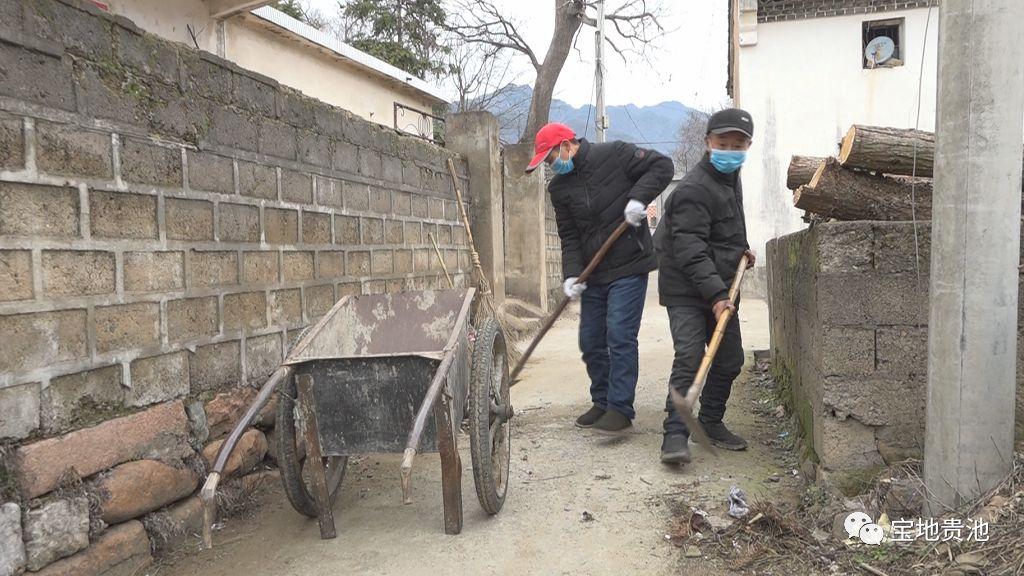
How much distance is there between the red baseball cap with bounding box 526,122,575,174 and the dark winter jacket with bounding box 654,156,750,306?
2.61 feet

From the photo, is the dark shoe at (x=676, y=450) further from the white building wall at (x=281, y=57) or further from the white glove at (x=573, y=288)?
the white building wall at (x=281, y=57)

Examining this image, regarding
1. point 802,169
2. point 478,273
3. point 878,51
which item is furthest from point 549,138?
point 878,51

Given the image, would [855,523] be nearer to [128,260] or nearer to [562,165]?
[562,165]

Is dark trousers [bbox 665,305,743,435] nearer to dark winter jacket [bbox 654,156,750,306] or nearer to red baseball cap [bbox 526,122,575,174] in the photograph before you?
dark winter jacket [bbox 654,156,750,306]

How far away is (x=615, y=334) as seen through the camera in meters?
4.05

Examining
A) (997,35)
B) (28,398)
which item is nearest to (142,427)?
(28,398)

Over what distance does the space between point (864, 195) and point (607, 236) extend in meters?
1.47

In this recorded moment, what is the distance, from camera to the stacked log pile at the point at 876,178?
10.1 feet

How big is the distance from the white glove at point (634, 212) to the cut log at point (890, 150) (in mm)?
1122

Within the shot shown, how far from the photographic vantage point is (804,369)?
3.69 m

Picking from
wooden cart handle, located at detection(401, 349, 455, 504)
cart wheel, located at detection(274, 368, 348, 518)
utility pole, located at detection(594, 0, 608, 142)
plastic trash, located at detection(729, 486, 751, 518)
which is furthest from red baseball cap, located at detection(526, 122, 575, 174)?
utility pole, located at detection(594, 0, 608, 142)

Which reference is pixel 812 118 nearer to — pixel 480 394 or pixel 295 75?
pixel 295 75

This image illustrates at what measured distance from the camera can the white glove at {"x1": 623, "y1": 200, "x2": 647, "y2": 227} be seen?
393cm

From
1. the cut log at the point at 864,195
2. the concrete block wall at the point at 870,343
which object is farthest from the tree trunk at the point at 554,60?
the concrete block wall at the point at 870,343
